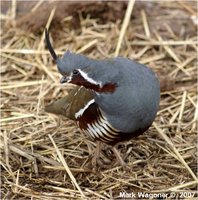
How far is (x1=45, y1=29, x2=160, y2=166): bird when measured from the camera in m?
4.01

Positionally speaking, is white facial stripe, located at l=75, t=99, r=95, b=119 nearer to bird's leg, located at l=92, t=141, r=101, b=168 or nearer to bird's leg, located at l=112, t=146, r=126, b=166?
bird's leg, located at l=92, t=141, r=101, b=168

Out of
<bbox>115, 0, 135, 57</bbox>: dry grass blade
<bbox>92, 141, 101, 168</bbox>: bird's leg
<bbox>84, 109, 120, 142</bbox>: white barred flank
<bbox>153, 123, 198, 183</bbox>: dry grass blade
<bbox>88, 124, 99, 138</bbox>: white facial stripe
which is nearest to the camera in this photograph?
<bbox>84, 109, 120, 142</bbox>: white barred flank

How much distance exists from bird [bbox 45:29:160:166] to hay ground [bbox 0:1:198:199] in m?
0.39

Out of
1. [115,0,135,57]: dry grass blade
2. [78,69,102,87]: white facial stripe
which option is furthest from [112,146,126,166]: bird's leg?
[115,0,135,57]: dry grass blade

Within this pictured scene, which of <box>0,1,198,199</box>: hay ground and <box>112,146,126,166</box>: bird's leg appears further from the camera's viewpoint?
<box>112,146,126,166</box>: bird's leg

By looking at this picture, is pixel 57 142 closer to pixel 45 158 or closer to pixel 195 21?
pixel 45 158

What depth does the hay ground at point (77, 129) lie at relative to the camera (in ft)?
14.4

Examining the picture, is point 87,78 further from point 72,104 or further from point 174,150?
point 174,150

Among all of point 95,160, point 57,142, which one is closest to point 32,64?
point 57,142

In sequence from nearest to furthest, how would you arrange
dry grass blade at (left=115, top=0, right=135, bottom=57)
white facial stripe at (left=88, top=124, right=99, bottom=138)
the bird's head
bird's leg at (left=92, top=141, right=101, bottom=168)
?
the bird's head < white facial stripe at (left=88, top=124, right=99, bottom=138) < bird's leg at (left=92, top=141, right=101, bottom=168) < dry grass blade at (left=115, top=0, right=135, bottom=57)

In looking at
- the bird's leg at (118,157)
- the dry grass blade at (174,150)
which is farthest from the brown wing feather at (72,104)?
the dry grass blade at (174,150)

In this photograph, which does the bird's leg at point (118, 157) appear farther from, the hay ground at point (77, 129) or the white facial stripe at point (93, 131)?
the white facial stripe at point (93, 131)

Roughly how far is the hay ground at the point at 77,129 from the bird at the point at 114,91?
0.39 m

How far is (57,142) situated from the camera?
4.82 meters
